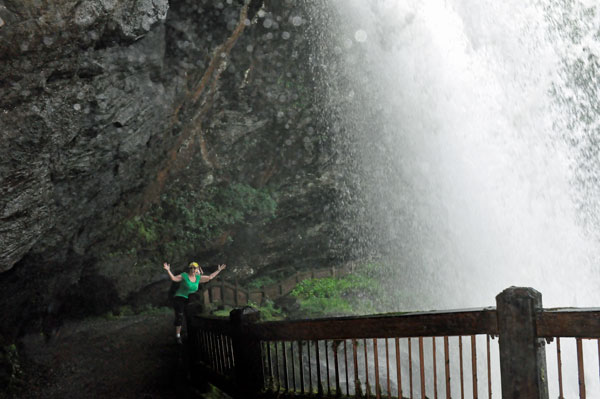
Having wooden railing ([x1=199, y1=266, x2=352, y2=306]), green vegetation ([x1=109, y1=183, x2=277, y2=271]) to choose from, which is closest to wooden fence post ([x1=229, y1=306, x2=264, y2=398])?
wooden railing ([x1=199, y1=266, x2=352, y2=306])

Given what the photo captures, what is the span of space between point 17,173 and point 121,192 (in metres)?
3.36

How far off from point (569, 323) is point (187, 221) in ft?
39.3

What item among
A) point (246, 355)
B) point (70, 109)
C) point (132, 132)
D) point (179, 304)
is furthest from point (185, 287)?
point (246, 355)

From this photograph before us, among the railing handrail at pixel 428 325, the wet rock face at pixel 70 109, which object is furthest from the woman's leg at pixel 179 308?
the railing handrail at pixel 428 325

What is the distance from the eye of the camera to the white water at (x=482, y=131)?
1339 cm

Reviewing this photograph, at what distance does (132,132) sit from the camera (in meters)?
9.24

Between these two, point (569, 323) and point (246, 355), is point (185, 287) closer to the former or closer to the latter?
point (246, 355)

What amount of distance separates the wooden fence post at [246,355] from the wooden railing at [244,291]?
631 centimetres

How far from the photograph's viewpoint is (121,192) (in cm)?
1055

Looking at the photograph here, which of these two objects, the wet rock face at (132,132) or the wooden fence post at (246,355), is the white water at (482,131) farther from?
the wooden fence post at (246,355)

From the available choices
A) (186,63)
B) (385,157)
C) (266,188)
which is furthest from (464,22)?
(186,63)

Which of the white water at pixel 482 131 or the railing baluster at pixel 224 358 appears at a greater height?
the white water at pixel 482 131

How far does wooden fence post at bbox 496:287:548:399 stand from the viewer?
2.82 meters

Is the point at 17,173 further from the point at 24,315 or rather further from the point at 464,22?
the point at 464,22
